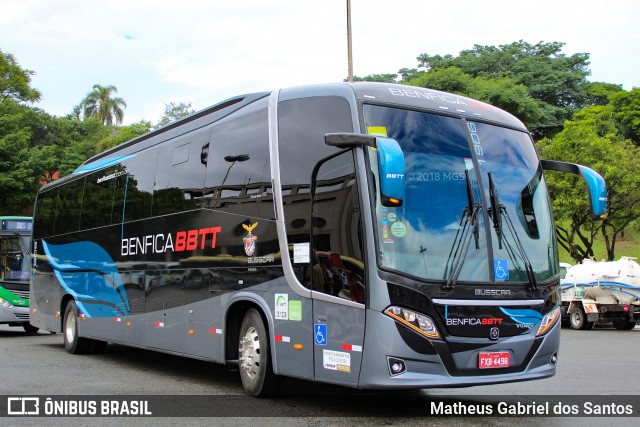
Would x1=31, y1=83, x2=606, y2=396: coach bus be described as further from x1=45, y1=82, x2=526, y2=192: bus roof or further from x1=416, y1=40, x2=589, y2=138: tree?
x1=416, y1=40, x2=589, y2=138: tree

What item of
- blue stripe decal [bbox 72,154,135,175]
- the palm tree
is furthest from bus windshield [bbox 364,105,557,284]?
the palm tree

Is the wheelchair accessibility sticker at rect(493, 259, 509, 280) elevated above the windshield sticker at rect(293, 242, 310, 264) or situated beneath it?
situated beneath

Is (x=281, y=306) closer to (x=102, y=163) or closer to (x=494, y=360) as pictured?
(x=494, y=360)

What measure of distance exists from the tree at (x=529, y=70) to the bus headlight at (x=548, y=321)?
51386 mm

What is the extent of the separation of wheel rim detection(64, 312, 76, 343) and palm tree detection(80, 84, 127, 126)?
212 ft

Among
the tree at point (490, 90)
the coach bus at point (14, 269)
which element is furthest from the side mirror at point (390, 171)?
the tree at point (490, 90)

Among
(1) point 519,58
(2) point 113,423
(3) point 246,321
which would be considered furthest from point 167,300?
(1) point 519,58

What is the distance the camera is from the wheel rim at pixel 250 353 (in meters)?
8.79

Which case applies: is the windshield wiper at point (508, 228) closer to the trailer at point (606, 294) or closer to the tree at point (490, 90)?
the trailer at point (606, 294)

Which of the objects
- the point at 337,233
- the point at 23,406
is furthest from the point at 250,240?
the point at 23,406

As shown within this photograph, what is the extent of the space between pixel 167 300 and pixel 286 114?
396 centimetres

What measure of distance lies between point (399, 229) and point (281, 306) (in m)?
1.84

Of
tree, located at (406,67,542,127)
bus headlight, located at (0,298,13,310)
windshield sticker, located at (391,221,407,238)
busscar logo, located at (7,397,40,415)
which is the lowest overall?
busscar logo, located at (7,397,40,415)

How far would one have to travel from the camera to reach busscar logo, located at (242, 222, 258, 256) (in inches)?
350
